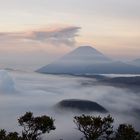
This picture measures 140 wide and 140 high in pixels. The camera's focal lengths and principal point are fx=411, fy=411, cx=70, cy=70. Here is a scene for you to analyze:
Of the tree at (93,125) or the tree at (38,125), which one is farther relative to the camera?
the tree at (38,125)

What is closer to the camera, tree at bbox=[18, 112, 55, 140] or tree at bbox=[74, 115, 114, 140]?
tree at bbox=[74, 115, 114, 140]

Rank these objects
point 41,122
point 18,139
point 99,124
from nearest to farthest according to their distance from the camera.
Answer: point 18,139, point 99,124, point 41,122

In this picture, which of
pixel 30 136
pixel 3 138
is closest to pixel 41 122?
pixel 30 136

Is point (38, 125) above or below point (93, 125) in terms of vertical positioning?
above

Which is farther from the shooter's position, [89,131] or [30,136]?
[30,136]

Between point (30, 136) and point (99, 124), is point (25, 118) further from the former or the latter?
point (99, 124)

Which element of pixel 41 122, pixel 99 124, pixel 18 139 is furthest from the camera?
pixel 41 122

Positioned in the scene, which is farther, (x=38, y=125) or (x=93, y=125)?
(x=38, y=125)

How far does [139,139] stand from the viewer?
7588cm

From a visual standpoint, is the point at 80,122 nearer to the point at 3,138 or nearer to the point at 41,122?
the point at 41,122

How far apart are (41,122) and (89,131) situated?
10.1 metres

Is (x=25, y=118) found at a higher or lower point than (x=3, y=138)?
higher

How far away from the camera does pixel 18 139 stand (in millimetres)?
65688

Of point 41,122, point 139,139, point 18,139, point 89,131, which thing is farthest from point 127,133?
point 18,139
